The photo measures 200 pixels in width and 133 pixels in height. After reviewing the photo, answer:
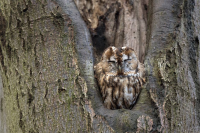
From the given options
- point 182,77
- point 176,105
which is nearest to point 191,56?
point 182,77

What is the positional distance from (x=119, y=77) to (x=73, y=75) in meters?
0.72

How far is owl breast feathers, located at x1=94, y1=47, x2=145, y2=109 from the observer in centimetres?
181

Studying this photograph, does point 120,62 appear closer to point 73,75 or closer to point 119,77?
point 119,77

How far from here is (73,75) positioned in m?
1.25

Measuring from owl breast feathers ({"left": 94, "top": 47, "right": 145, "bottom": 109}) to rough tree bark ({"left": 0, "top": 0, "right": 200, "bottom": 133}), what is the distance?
387 millimetres

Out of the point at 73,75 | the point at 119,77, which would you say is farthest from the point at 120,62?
the point at 73,75

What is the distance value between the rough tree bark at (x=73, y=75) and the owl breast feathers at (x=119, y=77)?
387mm

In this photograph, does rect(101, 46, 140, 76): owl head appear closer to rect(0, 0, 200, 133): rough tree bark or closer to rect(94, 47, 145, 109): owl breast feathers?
rect(94, 47, 145, 109): owl breast feathers

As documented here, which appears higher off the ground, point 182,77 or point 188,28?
point 188,28

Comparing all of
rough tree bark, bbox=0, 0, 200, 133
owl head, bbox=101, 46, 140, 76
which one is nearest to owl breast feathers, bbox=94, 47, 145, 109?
owl head, bbox=101, 46, 140, 76

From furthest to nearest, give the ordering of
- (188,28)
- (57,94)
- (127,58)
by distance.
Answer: (127,58) → (188,28) → (57,94)

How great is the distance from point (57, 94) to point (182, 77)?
2.41ft

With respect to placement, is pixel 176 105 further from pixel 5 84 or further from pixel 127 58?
pixel 5 84

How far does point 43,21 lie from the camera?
4.23ft
